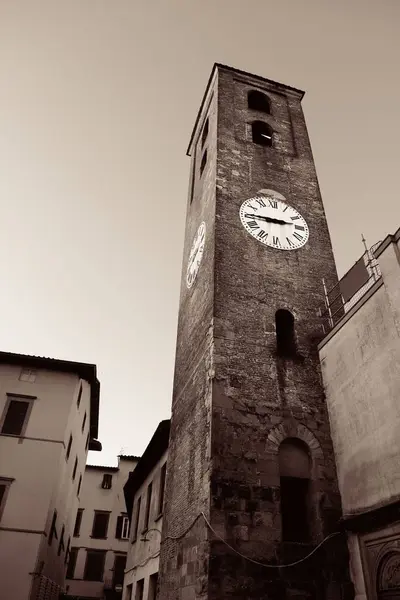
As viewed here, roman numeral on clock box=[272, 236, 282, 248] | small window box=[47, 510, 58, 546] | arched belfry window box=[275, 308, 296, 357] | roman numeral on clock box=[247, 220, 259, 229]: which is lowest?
small window box=[47, 510, 58, 546]

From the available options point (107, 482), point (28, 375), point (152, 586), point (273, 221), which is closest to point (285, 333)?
point (273, 221)

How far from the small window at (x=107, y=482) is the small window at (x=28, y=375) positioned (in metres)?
16.2

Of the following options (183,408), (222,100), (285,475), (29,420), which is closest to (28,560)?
(29,420)

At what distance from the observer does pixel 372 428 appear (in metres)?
7.55

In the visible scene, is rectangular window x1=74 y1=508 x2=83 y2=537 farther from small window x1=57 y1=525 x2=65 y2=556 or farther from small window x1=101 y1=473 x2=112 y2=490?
small window x1=57 y1=525 x2=65 y2=556

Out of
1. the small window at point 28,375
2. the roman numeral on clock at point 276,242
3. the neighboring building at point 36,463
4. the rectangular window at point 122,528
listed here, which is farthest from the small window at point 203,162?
the rectangular window at point 122,528

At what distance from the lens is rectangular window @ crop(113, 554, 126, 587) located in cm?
2634

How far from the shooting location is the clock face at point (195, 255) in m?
12.4

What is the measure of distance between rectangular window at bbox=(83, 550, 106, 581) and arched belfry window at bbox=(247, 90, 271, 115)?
2565cm

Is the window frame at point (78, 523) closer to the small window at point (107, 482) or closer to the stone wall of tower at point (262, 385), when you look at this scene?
the small window at point (107, 482)

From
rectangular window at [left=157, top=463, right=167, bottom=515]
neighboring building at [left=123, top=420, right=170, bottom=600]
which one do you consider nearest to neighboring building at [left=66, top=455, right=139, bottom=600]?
neighboring building at [left=123, top=420, right=170, bottom=600]

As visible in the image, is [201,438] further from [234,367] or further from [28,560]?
[28,560]

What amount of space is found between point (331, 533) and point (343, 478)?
940 millimetres

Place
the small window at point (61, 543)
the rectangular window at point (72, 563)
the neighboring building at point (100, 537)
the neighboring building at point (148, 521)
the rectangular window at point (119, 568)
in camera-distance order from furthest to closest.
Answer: the rectangular window at point (119, 568) → the rectangular window at point (72, 563) → the neighboring building at point (100, 537) → the small window at point (61, 543) → the neighboring building at point (148, 521)
